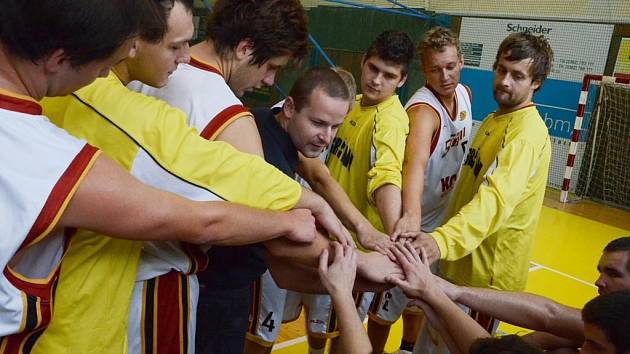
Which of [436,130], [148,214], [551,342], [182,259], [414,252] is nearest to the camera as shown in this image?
[148,214]

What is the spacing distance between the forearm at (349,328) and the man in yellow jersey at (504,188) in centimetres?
76

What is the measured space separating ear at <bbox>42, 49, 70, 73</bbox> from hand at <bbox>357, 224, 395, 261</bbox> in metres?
1.46

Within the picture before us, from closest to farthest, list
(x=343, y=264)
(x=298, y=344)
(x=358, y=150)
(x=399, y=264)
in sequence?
1. (x=343, y=264)
2. (x=399, y=264)
3. (x=358, y=150)
4. (x=298, y=344)

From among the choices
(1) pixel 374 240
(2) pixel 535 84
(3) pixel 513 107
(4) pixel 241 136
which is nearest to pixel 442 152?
(3) pixel 513 107

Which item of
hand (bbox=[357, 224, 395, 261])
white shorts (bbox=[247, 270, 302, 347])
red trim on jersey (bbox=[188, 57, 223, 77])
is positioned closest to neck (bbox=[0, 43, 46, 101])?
red trim on jersey (bbox=[188, 57, 223, 77])

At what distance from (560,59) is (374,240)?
8333 mm

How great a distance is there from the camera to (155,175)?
1.26 m

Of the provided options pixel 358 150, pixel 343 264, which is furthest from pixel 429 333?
pixel 343 264

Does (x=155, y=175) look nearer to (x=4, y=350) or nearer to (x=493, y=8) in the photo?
(x=4, y=350)

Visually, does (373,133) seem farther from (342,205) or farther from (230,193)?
(230,193)

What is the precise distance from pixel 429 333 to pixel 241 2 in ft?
6.73

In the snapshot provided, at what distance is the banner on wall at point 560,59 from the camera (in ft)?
29.9

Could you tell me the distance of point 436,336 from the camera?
9.96 ft

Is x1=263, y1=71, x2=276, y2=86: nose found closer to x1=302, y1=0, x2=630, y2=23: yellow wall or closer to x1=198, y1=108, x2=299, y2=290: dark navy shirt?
x1=198, y1=108, x2=299, y2=290: dark navy shirt
